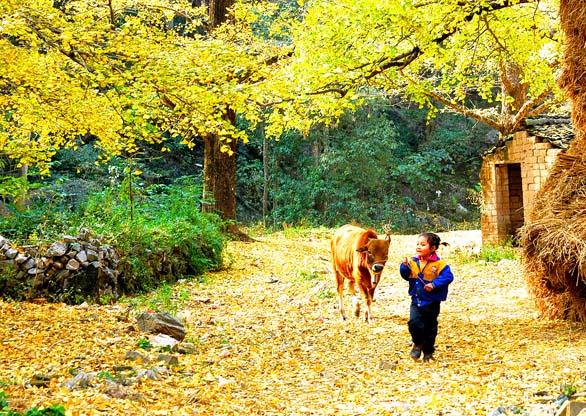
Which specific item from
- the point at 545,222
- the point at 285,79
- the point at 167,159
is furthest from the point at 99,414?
the point at 167,159

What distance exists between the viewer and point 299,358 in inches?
282

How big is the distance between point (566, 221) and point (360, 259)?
2.40 meters

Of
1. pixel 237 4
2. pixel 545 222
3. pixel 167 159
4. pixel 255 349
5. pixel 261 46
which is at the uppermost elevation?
pixel 237 4

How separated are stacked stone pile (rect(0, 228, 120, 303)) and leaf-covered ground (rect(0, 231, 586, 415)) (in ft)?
2.06

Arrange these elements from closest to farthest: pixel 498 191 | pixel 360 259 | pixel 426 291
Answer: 1. pixel 426 291
2. pixel 360 259
3. pixel 498 191

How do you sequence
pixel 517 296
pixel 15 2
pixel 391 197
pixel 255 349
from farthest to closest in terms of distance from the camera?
pixel 391 197 < pixel 517 296 < pixel 255 349 < pixel 15 2

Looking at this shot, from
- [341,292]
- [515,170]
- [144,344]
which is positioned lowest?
[144,344]

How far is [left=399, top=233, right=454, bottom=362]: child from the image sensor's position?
6.55m

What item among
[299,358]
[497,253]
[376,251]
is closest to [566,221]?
[376,251]

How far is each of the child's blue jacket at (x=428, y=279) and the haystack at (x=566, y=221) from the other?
152cm

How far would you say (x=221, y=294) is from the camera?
431 inches

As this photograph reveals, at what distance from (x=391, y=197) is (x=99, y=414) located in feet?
82.6

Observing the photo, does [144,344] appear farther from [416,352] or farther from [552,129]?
[552,129]

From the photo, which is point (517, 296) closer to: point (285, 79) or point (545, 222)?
point (545, 222)
